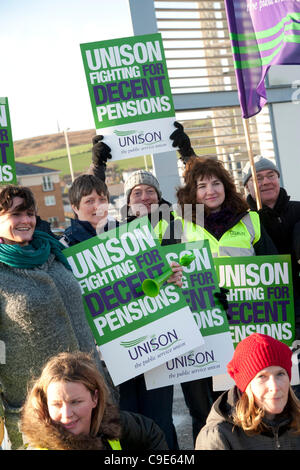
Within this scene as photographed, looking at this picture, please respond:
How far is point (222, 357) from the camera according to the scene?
157 inches

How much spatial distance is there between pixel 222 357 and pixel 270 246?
0.80m

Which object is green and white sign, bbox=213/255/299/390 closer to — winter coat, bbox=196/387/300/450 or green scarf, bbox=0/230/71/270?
green scarf, bbox=0/230/71/270

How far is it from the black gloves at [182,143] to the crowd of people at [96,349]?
0.01 metres

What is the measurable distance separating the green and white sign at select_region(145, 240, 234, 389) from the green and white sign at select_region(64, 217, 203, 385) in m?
0.17

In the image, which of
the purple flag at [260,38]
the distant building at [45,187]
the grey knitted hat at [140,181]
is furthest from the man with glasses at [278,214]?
the distant building at [45,187]

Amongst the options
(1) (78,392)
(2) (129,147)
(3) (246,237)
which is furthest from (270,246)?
(1) (78,392)

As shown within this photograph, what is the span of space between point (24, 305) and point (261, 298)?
1802 mm

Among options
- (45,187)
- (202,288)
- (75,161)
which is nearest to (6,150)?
(202,288)

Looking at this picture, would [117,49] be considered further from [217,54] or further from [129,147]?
[217,54]

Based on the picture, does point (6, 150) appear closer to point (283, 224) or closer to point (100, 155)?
point (100, 155)

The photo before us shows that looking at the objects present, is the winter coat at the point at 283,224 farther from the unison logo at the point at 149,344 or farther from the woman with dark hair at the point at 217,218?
the unison logo at the point at 149,344

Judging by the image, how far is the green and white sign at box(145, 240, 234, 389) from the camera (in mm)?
3953

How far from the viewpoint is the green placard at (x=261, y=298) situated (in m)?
4.14

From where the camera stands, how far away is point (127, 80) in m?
5.03
